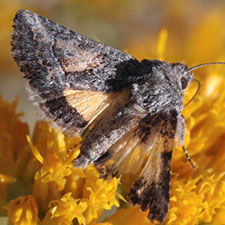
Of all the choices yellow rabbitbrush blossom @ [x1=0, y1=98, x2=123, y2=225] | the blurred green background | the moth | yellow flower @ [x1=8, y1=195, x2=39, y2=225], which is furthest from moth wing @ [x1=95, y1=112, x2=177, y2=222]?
the blurred green background

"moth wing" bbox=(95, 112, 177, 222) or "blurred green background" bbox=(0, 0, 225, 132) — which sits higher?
"blurred green background" bbox=(0, 0, 225, 132)

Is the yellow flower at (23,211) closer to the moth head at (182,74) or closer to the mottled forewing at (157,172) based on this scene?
the mottled forewing at (157,172)

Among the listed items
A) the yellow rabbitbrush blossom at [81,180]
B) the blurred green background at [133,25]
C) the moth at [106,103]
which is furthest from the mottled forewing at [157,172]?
the blurred green background at [133,25]

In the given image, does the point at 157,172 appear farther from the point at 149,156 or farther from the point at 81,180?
the point at 81,180

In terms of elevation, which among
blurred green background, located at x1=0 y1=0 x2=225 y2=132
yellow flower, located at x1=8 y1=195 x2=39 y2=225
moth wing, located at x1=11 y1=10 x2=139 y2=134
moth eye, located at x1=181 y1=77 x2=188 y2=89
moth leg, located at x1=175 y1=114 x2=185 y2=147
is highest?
blurred green background, located at x1=0 y1=0 x2=225 y2=132

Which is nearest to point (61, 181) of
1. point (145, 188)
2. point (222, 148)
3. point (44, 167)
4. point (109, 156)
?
point (44, 167)

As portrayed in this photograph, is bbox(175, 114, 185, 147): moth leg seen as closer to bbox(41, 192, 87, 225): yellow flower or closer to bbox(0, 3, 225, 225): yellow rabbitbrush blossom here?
bbox(0, 3, 225, 225): yellow rabbitbrush blossom

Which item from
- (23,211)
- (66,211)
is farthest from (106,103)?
(23,211)
